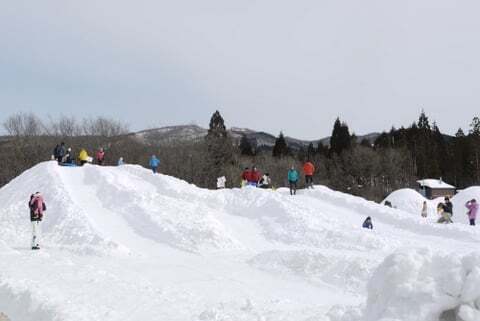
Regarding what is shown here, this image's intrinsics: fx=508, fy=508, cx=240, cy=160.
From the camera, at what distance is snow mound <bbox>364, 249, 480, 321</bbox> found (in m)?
5.14

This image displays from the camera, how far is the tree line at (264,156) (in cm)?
7225

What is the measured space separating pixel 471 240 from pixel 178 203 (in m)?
11.5

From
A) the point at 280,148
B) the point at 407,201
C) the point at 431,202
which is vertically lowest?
the point at 431,202

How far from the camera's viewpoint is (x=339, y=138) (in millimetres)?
91375

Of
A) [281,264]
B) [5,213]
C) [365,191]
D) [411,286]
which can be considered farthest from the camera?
[365,191]

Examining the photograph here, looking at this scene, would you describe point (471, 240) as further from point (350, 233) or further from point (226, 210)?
point (226, 210)

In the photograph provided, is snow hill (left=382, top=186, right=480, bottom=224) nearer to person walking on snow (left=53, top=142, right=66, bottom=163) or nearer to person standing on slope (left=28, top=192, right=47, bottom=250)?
person walking on snow (left=53, top=142, right=66, bottom=163)

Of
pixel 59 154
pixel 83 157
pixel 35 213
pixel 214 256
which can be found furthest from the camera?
pixel 59 154

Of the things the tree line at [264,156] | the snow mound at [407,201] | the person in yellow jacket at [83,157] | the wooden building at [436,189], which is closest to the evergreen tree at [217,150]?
the tree line at [264,156]

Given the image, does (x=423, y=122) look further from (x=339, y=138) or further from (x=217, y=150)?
(x=217, y=150)

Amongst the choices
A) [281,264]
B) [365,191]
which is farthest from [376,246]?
[365,191]

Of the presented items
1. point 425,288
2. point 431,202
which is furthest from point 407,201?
point 425,288

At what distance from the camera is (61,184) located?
77.7ft

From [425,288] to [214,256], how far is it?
10.6 meters
